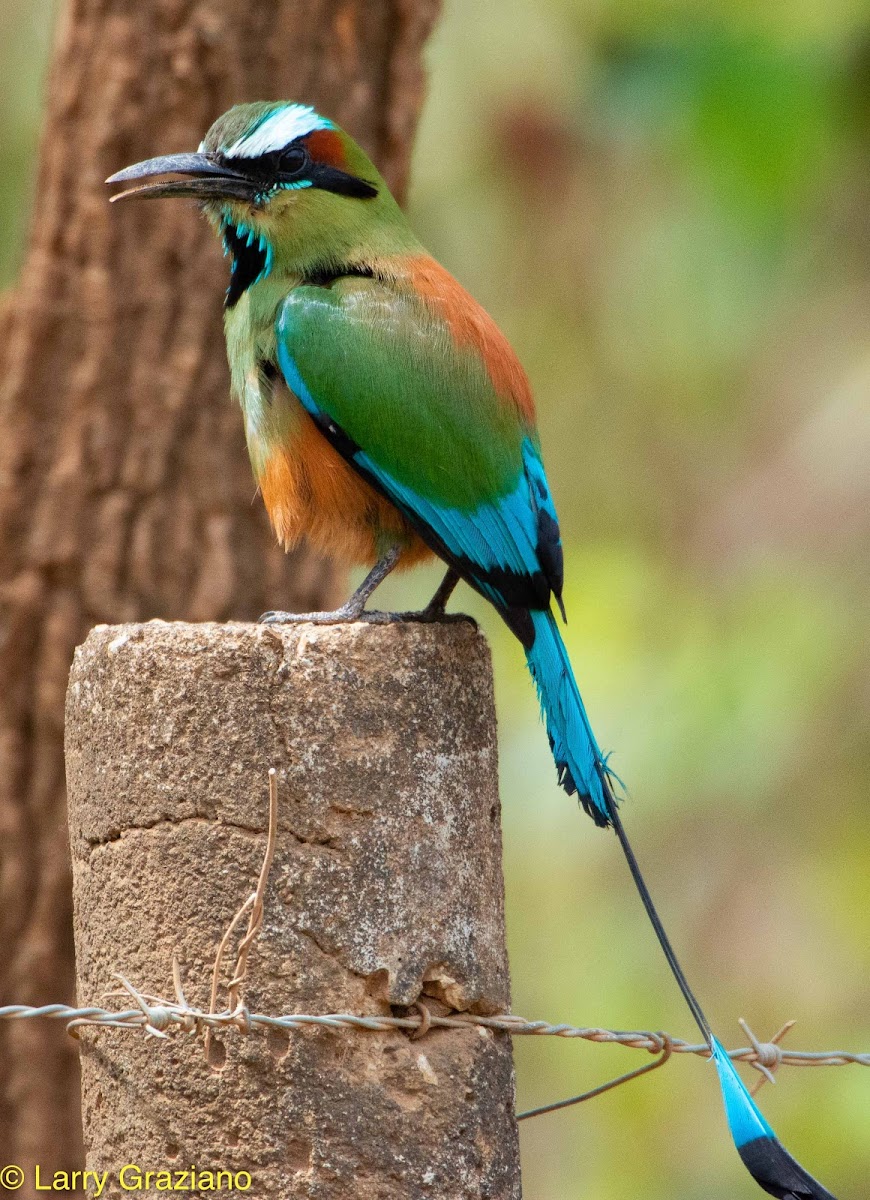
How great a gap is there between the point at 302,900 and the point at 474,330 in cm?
137

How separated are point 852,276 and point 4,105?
6253 millimetres

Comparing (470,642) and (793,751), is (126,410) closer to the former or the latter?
(470,642)

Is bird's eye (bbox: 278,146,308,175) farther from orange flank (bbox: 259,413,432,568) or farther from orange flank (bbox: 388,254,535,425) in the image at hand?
orange flank (bbox: 259,413,432,568)

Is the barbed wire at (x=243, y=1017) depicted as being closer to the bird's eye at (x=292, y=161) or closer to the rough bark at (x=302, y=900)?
the rough bark at (x=302, y=900)

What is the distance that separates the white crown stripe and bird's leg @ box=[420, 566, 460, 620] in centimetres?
115

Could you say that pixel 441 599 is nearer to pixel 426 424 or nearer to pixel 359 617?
pixel 359 617

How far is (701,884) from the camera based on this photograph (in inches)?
412

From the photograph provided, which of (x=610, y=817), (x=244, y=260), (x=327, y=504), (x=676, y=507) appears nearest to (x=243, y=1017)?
(x=610, y=817)

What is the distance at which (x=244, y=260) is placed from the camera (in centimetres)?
380

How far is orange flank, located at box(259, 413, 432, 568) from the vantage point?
3.43 metres

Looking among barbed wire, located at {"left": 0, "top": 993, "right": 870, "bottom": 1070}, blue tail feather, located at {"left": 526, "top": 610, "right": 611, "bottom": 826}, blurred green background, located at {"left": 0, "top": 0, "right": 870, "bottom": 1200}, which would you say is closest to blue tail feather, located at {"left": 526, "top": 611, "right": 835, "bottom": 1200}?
blue tail feather, located at {"left": 526, "top": 610, "right": 611, "bottom": 826}

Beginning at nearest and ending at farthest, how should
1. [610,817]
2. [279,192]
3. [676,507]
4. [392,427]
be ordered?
[610,817]
[392,427]
[279,192]
[676,507]

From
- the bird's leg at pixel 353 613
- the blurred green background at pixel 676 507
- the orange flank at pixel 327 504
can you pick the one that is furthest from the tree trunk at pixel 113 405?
the blurred green background at pixel 676 507

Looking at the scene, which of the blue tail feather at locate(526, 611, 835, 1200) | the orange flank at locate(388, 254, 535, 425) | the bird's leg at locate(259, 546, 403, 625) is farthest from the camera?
the orange flank at locate(388, 254, 535, 425)
